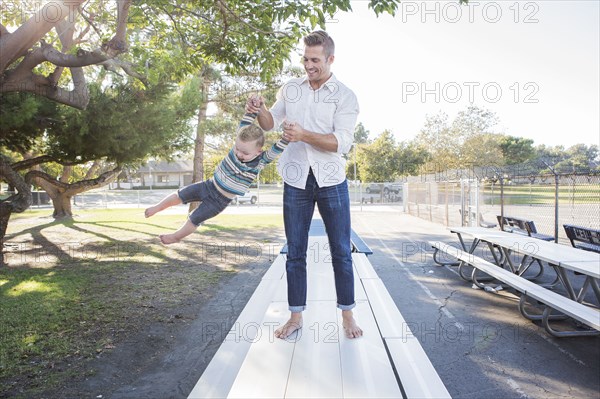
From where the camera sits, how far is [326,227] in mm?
3033

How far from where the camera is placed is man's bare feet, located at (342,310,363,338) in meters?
3.07

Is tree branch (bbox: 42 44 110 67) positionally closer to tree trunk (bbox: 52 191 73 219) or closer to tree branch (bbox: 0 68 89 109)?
tree branch (bbox: 0 68 89 109)

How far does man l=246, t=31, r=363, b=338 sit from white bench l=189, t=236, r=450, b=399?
0.21 m

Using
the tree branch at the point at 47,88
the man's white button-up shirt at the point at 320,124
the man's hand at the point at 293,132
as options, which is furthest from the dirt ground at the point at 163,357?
the tree branch at the point at 47,88

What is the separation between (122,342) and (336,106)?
3.91 metres

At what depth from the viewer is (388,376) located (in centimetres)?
246

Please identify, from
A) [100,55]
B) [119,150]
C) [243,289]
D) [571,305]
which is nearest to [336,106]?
[571,305]

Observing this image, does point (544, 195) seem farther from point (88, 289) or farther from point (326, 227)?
point (326, 227)

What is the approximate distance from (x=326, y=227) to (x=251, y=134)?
0.88 meters

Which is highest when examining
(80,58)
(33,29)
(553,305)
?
(33,29)

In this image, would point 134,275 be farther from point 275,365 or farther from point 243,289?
point 275,365

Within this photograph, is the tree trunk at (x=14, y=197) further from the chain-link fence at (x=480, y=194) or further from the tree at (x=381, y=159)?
the tree at (x=381, y=159)

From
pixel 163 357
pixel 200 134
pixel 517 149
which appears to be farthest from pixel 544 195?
pixel 163 357

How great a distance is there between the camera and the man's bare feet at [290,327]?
10.2 feet
